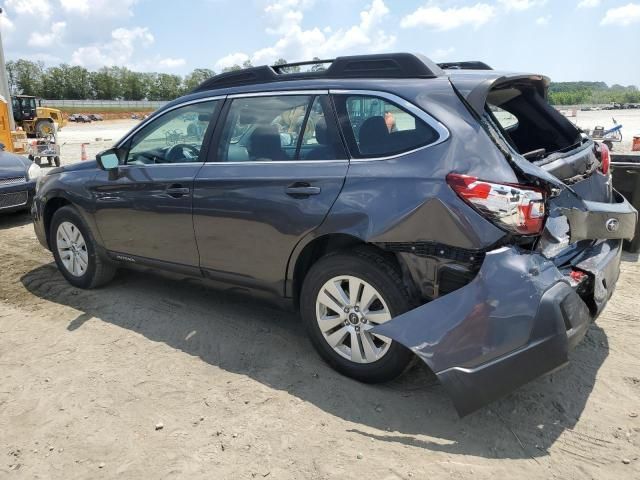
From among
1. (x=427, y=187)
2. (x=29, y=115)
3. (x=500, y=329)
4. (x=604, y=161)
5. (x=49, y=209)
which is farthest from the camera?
(x=29, y=115)

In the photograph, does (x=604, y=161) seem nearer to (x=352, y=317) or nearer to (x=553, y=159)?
(x=553, y=159)

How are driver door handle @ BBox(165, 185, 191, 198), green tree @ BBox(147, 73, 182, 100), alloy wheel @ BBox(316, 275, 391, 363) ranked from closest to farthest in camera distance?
alloy wheel @ BBox(316, 275, 391, 363) → driver door handle @ BBox(165, 185, 191, 198) → green tree @ BBox(147, 73, 182, 100)

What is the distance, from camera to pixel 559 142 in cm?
381

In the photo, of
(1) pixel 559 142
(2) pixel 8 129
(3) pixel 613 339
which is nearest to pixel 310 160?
(1) pixel 559 142

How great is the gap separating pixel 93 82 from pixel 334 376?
123 meters

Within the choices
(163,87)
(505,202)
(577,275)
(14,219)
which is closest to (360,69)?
(505,202)

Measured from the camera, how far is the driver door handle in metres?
3.87

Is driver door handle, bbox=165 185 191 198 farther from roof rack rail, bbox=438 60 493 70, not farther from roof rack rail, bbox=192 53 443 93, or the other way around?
roof rack rail, bbox=438 60 493 70

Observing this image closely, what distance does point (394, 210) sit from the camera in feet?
9.47

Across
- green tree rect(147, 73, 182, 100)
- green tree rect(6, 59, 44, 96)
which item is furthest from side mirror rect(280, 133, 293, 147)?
green tree rect(147, 73, 182, 100)

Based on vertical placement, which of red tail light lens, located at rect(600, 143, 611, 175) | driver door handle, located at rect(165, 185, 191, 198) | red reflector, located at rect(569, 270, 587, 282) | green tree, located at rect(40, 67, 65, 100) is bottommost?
red reflector, located at rect(569, 270, 587, 282)

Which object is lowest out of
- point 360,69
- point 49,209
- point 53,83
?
point 49,209

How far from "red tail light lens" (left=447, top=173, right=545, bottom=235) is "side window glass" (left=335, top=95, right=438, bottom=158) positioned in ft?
1.26

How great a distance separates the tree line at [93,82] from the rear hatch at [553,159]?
8920cm
